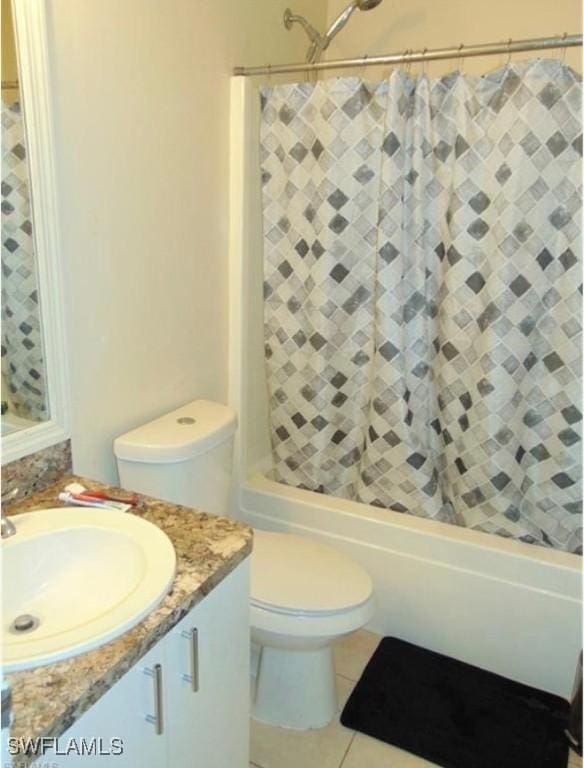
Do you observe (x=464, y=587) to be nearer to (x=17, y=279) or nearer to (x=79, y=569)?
(x=79, y=569)

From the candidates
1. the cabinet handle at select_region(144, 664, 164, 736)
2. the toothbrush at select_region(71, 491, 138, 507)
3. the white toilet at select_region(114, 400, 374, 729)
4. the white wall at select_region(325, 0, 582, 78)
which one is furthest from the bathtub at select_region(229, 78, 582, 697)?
the cabinet handle at select_region(144, 664, 164, 736)

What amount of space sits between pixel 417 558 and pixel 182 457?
867 mm

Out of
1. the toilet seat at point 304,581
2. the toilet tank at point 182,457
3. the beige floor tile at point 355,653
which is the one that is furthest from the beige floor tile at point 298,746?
the toilet tank at point 182,457

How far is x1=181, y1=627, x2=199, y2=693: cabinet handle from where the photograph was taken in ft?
3.12

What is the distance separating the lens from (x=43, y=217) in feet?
3.98

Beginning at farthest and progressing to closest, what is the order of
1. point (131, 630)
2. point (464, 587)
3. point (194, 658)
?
1. point (464, 587)
2. point (194, 658)
3. point (131, 630)

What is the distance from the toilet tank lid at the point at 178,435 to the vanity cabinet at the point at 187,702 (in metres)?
0.44

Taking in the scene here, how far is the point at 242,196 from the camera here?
1855 mm

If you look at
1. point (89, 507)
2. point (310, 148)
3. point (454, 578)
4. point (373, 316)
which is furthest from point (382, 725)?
point (310, 148)

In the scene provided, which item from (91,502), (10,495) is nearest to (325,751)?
(91,502)

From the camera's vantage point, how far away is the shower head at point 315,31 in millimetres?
1908

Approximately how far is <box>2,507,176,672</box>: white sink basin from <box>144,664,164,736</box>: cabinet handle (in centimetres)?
10

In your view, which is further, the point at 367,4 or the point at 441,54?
the point at 367,4

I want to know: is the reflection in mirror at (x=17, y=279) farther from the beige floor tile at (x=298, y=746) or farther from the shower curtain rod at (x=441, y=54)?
the beige floor tile at (x=298, y=746)
